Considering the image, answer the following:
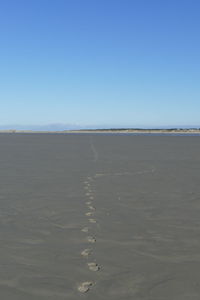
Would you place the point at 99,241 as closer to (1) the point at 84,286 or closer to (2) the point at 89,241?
(2) the point at 89,241

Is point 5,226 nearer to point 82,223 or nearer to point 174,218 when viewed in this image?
point 82,223

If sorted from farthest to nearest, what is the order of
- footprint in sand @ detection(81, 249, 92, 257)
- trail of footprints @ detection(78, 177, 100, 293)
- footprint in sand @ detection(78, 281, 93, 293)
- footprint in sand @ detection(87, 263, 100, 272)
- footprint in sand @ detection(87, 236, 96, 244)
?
1. footprint in sand @ detection(87, 236, 96, 244)
2. footprint in sand @ detection(81, 249, 92, 257)
3. footprint in sand @ detection(87, 263, 100, 272)
4. trail of footprints @ detection(78, 177, 100, 293)
5. footprint in sand @ detection(78, 281, 93, 293)

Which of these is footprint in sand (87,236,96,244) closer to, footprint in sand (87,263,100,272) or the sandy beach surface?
the sandy beach surface

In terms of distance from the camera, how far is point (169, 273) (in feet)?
15.5

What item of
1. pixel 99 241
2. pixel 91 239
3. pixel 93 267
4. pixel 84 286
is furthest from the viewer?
pixel 91 239

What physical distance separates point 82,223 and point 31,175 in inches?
295

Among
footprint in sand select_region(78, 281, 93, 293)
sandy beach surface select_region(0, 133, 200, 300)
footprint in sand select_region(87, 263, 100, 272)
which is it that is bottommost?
sandy beach surface select_region(0, 133, 200, 300)

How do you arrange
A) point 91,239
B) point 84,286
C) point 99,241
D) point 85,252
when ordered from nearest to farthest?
point 84,286
point 85,252
point 99,241
point 91,239

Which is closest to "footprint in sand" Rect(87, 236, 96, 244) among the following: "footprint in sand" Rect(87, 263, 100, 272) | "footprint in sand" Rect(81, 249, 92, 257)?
"footprint in sand" Rect(81, 249, 92, 257)

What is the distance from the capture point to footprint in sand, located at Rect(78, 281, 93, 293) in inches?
163

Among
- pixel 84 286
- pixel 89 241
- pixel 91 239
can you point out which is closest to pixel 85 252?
pixel 89 241

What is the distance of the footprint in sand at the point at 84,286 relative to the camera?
414cm

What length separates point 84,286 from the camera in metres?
4.25

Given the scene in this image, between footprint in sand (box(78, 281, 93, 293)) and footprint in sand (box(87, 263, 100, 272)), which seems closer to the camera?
footprint in sand (box(78, 281, 93, 293))
